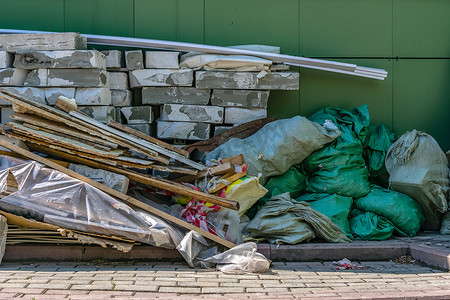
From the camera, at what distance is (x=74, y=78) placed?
6684 mm

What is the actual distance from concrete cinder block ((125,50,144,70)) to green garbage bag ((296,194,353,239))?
269cm

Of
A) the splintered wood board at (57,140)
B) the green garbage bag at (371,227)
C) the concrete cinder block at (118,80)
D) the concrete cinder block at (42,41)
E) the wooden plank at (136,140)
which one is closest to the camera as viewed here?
the splintered wood board at (57,140)

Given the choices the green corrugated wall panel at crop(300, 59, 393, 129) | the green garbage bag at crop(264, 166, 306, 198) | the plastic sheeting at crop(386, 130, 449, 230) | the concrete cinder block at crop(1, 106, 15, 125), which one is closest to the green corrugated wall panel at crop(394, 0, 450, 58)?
the green corrugated wall panel at crop(300, 59, 393, 129)

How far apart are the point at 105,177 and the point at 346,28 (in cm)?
396

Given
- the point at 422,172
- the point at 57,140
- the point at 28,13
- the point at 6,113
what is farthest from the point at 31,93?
the point at 422,172

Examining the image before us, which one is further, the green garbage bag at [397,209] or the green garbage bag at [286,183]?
the green garbage bag at [286,183]

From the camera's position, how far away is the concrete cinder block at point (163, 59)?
711cm

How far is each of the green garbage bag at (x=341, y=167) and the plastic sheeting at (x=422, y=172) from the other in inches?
16.0

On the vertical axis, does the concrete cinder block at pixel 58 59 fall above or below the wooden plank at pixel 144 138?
above

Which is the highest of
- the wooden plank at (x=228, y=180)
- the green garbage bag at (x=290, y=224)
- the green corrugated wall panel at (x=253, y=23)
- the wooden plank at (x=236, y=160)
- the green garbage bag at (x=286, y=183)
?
the green corrugated wall panel at (x=253, y=23)

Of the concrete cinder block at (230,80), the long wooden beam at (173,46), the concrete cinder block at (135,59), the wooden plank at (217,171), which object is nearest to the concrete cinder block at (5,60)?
the long wooden beam at (173,46)

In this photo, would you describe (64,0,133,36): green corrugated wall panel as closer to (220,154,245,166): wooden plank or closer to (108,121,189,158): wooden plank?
(108,121,189,158): wooden plank

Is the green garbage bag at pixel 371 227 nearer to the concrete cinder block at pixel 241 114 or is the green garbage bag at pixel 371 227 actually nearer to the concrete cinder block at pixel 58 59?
the concrete cinder block at pixel 241 114

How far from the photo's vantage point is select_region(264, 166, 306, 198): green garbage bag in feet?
22.5
